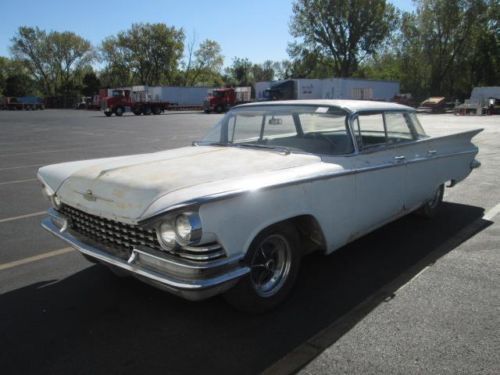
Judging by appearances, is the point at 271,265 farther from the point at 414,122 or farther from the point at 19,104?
the point at 19,104

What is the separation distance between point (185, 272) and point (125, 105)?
40.5 metres

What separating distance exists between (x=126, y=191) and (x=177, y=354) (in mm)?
1081

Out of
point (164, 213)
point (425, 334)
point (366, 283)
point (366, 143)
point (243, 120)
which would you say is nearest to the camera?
point (164, 213)

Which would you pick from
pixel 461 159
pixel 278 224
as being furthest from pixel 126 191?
pixel 461 159

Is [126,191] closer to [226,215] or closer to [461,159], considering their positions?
[226,215]

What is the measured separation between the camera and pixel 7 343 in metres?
2.93

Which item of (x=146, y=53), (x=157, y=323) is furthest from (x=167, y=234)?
(x=146, y=53)

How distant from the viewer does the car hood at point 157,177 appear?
2795 millimetres

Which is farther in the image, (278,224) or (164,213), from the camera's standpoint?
(278,224)

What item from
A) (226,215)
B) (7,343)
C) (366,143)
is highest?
(366,143)

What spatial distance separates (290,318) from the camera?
323cm

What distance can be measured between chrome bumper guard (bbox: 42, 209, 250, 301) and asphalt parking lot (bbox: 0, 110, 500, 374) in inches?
17.4

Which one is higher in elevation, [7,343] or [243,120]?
[243,120]

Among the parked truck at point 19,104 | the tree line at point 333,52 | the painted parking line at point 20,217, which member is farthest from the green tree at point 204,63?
the painted parking line at point 20,217
